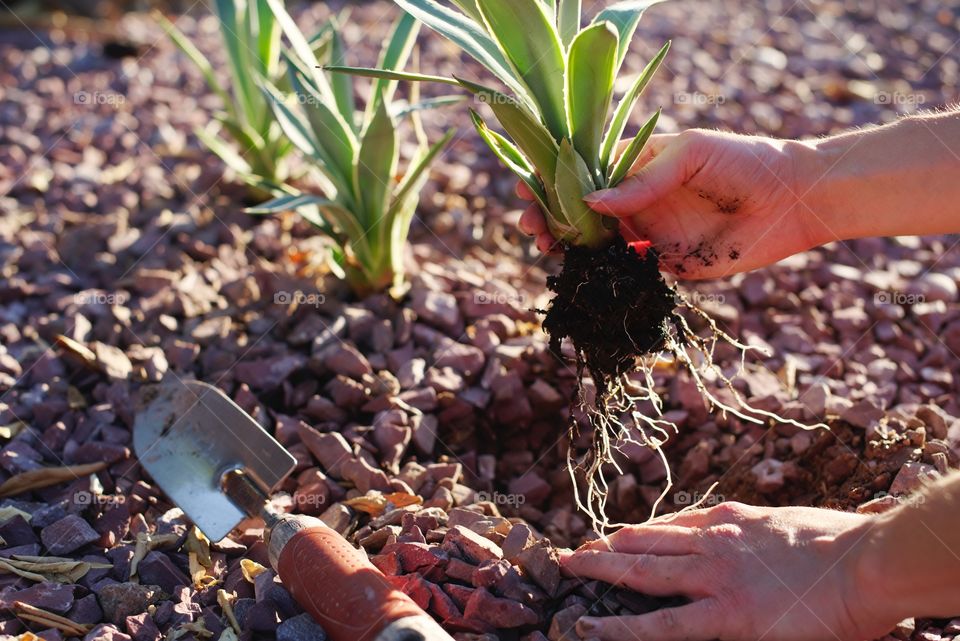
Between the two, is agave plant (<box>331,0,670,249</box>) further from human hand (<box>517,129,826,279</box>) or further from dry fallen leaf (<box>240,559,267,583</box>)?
dry fallen leaf (<box>240,559,267,583</box>)

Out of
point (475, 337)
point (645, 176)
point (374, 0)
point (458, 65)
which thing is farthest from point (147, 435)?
point (374, 0)

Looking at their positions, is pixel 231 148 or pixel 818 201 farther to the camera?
pixel 231 148

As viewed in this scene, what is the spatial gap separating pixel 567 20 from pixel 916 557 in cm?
125

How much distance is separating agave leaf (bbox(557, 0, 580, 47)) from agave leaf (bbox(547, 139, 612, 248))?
0.31m

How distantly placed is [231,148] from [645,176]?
203 centimetres

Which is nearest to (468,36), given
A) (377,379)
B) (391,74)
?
(391,74)

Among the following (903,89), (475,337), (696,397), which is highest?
(475,337)

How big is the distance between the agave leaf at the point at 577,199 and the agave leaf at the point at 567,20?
1.01ft

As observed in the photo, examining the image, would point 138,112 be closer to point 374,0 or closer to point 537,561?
point 374,0

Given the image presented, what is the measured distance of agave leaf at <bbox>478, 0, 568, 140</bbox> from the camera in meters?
1.74

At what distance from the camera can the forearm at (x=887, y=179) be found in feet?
6.24

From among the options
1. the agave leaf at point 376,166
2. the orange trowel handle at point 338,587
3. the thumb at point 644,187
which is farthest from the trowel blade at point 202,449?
the thumb at point 644,187

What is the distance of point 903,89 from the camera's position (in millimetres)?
3945

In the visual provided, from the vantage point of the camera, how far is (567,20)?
1.92m
